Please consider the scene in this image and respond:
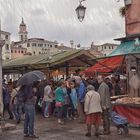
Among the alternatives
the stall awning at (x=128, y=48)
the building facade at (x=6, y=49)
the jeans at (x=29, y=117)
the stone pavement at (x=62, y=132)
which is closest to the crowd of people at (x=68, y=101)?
the jeans at (x=29, y=117)

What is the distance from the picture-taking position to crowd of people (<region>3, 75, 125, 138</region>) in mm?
12062

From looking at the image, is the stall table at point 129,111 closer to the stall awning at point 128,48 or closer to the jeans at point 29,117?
the stall awning at point 128,48

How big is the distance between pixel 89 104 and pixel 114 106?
244 cm

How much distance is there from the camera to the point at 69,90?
54.6 ft

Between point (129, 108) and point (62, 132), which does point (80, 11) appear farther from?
point (62, 132)

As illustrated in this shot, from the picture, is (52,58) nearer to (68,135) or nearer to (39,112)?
(39,112)

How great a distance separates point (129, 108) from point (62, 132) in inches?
94.7

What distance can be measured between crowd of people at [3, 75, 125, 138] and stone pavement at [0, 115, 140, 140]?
346 mm

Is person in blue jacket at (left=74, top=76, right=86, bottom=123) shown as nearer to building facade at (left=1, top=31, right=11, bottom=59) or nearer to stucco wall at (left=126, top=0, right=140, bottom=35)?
stucco wall at (left=126, top=0, right=140, bottom=35)

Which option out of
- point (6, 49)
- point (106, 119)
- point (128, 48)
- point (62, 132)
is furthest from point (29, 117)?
point (6, 49)

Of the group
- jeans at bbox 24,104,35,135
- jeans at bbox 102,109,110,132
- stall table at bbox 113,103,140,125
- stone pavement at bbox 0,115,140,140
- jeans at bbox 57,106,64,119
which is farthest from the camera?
jeans at bbox 57,106,64,119

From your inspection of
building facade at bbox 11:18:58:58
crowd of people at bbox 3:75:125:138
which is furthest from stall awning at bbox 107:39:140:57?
building facade at bbox 11:18:58:58

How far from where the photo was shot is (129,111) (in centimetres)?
1382

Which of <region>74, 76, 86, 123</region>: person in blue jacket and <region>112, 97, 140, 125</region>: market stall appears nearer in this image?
<region>112, 97, 140, 125</region>: market stall
